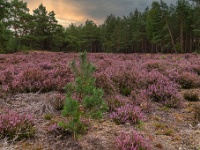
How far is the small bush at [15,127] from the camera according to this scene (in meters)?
3.27

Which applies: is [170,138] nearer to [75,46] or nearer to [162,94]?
[162,94]

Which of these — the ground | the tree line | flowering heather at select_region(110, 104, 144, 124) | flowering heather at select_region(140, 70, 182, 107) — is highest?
the tree line

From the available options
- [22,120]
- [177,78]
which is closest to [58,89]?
[22,120]

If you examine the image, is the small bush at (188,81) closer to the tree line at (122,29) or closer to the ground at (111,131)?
the ground at (111,131)

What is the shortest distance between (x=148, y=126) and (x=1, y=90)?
406 centimetres

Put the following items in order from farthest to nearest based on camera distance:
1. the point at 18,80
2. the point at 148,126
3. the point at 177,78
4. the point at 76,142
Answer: the point at 177,78 < the point at 18,80 < the point at 148,126 < the point at 76,142

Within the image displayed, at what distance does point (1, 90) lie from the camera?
225 inches

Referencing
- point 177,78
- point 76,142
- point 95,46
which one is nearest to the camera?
Result: point 76,142

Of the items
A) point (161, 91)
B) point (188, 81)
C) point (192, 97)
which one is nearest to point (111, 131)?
point (161, 91)

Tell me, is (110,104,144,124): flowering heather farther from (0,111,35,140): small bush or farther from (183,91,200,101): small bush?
(183,91,200,101): small bush

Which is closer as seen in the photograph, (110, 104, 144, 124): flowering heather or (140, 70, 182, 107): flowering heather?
(110, 104, 144, 124): flowering heather

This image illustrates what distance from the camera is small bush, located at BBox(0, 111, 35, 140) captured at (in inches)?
129

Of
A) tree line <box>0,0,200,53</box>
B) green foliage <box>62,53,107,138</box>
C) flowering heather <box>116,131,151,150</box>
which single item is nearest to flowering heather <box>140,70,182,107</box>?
flowering heather <box>116,131,151,150</box>

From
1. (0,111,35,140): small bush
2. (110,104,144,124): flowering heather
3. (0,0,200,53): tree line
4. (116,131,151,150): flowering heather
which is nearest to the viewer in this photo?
(116,131,151,150): flowering heather
